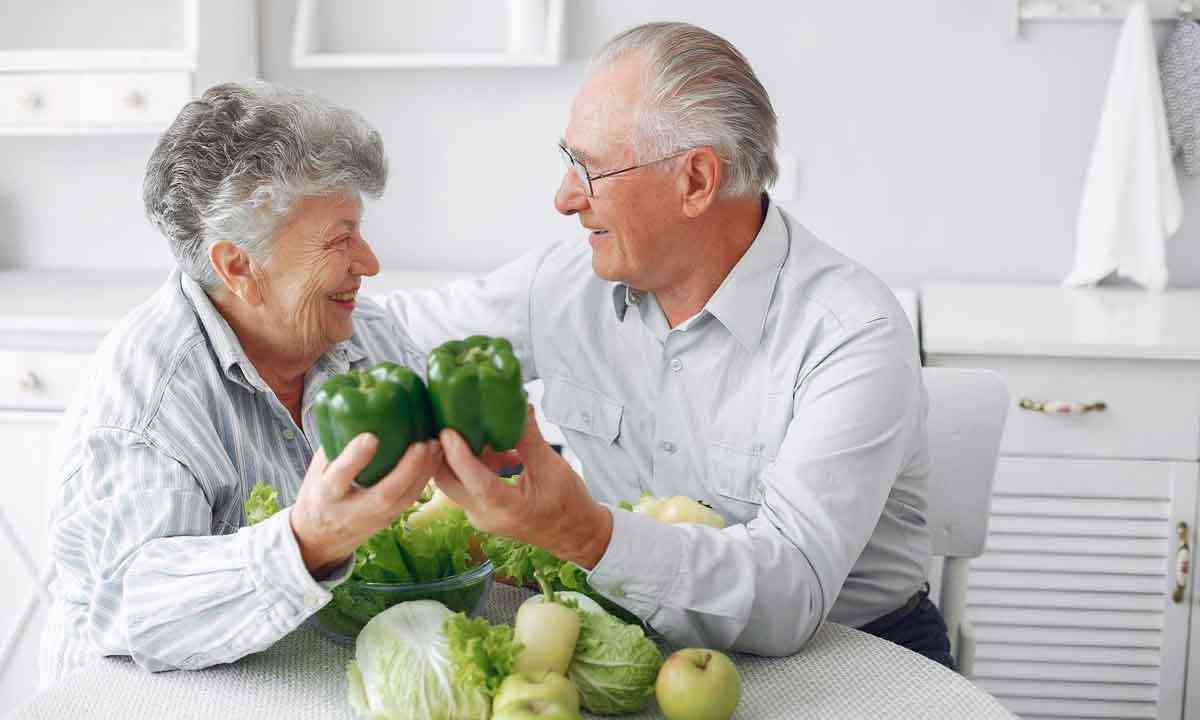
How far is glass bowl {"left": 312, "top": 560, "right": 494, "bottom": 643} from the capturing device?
3.90 feet

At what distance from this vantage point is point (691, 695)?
1.05m

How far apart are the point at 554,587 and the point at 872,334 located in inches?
20.7

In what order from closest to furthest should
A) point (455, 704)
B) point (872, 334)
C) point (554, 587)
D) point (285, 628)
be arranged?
point (455, 704) < point (285, 628) < point (554, 587) < point (872, 334)

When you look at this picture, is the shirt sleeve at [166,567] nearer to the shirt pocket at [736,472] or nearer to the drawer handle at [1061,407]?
the shirt pocket at [736,472]

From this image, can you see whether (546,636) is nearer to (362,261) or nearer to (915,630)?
(362,261)

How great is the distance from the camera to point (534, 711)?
39.6 inches

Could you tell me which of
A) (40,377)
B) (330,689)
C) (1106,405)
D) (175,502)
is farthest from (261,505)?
(1106,405)

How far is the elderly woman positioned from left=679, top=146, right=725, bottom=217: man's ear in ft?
1.33

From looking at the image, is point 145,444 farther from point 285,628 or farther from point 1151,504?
point 1151,504

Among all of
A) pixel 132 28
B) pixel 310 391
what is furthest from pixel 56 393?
pixel 310 391

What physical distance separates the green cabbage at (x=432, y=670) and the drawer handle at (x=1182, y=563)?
5.65 ft

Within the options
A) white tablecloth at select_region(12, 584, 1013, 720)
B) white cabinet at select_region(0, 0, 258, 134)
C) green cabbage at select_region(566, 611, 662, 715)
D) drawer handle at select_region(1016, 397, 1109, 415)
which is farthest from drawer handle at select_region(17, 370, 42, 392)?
drawer handle at select_region(1016, 397, 1109, 415)

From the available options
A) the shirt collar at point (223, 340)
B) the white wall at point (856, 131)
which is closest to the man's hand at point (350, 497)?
the shirt collar at point (223, 340)

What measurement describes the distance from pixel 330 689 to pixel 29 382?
169cm
